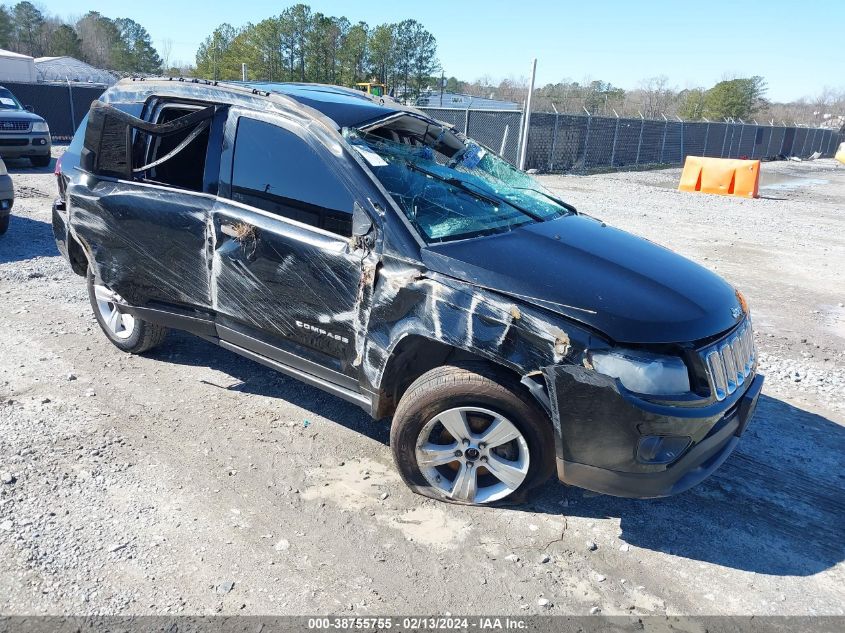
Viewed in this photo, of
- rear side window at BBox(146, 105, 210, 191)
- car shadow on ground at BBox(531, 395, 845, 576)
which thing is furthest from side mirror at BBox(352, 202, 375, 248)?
car shadow on ground at BBox(531, 395, 845, 576)

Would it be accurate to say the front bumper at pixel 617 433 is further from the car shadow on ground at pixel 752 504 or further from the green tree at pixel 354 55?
the green tree at pixel 354 55

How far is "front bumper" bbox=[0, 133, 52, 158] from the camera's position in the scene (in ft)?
44.5

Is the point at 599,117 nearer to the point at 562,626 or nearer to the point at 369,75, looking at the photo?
the point at 562,626

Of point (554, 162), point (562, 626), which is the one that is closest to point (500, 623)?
point (562, 626)

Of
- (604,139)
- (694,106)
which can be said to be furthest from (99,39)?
(604,139)

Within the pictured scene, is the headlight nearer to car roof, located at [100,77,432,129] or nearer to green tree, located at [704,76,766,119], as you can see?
car roof, located at [100,77,432,129]

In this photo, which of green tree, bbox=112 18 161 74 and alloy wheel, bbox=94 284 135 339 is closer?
alloy wheel, bbox=94 284 135 339

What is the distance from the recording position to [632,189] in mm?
18250

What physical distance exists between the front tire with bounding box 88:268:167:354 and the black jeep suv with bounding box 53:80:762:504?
0.29 meters

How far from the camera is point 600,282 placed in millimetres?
3072

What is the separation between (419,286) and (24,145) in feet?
46.9

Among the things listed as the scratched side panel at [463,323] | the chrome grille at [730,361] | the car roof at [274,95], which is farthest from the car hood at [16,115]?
the chrome grille at [730,361]

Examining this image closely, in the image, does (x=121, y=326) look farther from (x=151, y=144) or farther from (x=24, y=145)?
(x=24, y=145)

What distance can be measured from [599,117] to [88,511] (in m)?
23.7
